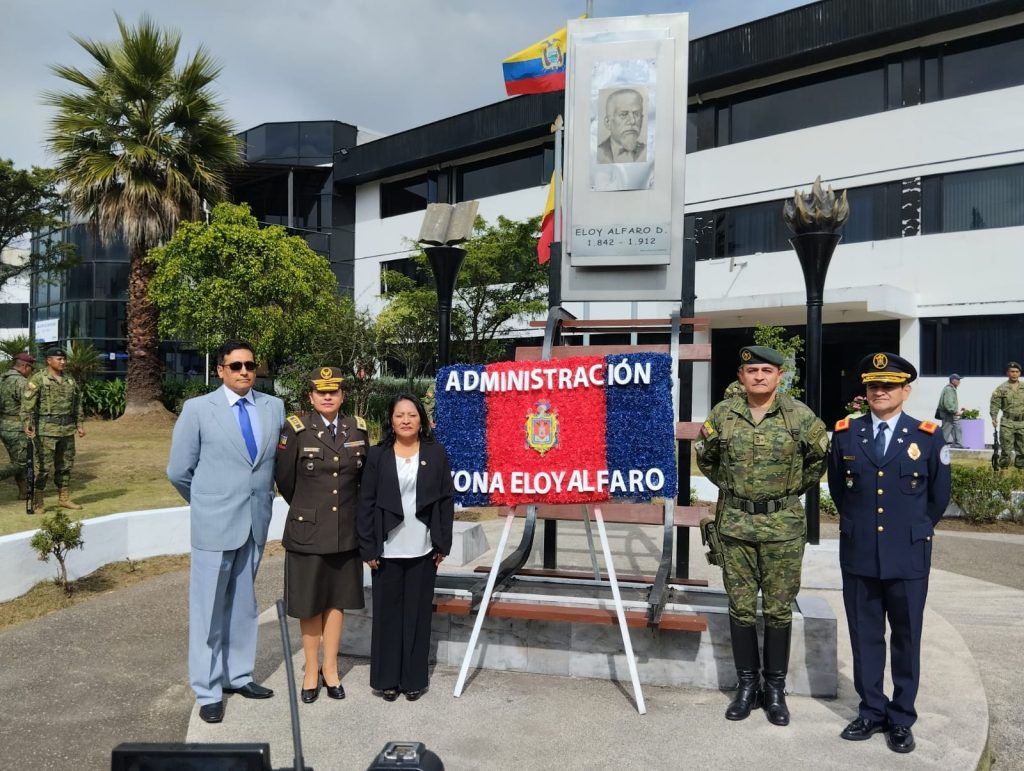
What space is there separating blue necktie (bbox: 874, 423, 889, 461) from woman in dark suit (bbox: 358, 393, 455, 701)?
2190mm

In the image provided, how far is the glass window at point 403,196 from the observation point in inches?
1139

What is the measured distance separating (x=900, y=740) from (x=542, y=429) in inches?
92.2

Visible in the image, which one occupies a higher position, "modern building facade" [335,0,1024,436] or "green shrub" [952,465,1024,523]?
"modern building facade" [335,0,1024,436]

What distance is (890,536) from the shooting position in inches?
146

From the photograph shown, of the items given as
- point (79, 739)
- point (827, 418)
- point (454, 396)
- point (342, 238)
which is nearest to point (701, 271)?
point (827, 418)

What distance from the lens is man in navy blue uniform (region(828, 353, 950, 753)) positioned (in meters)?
3.69

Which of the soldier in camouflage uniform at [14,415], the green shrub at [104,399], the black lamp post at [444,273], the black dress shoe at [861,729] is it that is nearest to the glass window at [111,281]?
the green shrub at [104,399]

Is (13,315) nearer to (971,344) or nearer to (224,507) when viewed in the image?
(971,344)

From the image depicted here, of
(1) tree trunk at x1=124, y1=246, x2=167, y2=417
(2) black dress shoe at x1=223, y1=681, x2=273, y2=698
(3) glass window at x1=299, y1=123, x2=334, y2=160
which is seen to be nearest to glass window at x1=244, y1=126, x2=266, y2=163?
(3) glass window at x1=299, y1=123, x2=334, y2=160

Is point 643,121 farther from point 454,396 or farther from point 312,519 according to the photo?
point 312,519

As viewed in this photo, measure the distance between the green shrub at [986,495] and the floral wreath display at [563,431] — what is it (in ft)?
25.2

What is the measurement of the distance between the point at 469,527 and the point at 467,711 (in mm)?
3862

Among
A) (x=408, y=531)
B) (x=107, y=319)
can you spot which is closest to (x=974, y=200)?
(x=408, y=531)

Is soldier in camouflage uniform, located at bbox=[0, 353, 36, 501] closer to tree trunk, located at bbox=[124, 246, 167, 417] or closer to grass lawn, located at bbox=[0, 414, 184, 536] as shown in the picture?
grass lawn, located at bbox=[0, 414, 184, 536]
